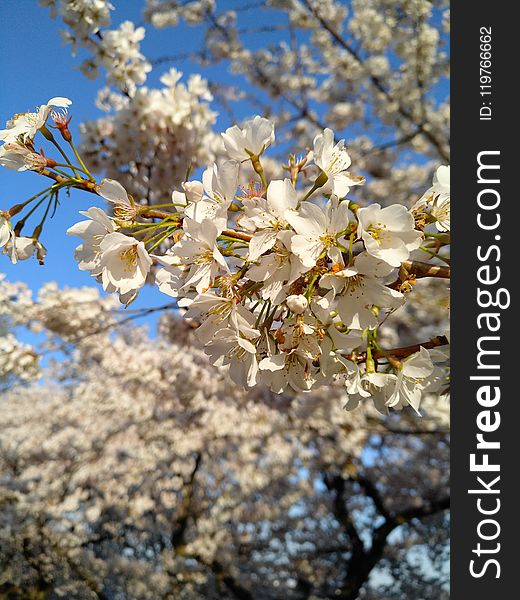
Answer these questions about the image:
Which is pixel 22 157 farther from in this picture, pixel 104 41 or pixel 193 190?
pixel 104 41

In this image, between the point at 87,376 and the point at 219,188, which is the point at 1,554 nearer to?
the point at 87,376

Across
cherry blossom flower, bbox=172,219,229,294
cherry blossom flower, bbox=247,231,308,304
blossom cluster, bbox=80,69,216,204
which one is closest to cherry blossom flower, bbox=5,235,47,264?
cherry blossom flower, bbox=172,219,229,294

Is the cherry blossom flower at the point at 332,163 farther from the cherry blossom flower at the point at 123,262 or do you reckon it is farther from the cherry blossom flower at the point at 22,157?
the cherry blossom flower at the point at 22,157

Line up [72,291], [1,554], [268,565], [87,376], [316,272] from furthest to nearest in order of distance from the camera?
[87,376] → [268,565] → [1,554] → [72,291] → [316,272]

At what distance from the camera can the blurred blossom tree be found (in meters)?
0.73

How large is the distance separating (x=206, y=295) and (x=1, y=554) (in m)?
6.51

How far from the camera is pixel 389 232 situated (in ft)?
2.27

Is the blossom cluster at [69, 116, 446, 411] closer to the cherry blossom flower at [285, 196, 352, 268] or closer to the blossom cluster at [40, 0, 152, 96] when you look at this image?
the cherry blossom flower at [285, 196, 352, 268]

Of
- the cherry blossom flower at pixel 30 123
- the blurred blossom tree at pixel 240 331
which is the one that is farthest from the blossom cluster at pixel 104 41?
the cherry blossom flower at pixel 30 123

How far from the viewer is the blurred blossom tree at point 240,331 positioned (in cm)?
73

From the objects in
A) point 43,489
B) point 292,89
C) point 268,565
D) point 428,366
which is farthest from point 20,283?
point 268,565

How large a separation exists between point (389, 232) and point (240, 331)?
254 millimetres

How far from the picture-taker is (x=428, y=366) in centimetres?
79

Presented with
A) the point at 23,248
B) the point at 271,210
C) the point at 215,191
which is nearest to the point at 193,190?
the point at 215,191
